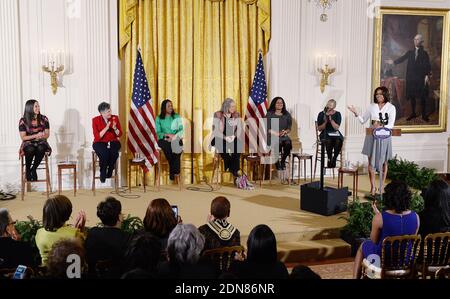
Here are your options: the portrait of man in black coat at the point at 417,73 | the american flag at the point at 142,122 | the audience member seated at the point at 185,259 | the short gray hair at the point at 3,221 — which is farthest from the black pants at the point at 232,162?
the audience member seated at the point at 185,259

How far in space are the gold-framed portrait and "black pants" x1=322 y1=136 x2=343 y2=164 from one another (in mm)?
1820

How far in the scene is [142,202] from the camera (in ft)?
29.1

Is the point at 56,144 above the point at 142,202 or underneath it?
above

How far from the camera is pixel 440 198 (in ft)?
17.4

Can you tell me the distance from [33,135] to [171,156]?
2.15 metres

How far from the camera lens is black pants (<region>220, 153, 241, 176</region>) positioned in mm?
9898

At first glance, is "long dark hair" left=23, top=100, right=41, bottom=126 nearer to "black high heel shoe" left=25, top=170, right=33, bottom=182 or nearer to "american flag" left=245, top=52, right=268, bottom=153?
"black high heel shoe" left=25, top=170, right=33, bottom=182

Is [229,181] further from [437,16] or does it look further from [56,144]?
[437,16]

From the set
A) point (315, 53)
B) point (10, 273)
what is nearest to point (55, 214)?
point (10, 273)

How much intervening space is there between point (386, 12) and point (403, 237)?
24.3 ft

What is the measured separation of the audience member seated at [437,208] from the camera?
209 inches

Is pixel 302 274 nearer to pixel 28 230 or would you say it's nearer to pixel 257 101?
pixel 28 230

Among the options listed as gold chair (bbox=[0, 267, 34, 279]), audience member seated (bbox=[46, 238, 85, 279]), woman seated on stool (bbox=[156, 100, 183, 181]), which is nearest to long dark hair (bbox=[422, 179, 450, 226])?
audience member seated (bbox=[46, 238, 85, 279])
